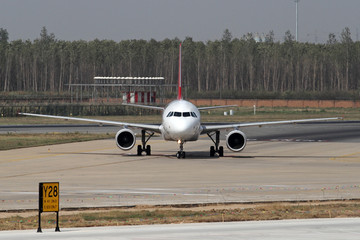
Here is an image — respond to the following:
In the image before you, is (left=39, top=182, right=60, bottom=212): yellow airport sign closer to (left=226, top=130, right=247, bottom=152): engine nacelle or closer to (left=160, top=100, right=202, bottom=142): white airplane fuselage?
(left=160, top=100, right=202, bottom=142): white airplane fuselage

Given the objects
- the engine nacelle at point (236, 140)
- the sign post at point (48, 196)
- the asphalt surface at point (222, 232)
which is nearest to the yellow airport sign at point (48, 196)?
the sign post at point (48, 196)

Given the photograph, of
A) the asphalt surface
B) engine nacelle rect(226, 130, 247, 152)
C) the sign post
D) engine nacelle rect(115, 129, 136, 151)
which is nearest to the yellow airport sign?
the sign post

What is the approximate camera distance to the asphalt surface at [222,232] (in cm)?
1880

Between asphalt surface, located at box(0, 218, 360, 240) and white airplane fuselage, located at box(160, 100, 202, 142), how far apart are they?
20.8 m

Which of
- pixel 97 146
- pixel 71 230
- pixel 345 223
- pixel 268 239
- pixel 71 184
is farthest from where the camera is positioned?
pixel 97 146

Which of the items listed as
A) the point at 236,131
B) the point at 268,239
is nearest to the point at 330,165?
the point at 236,131

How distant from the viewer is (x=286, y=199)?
2642 centimetres

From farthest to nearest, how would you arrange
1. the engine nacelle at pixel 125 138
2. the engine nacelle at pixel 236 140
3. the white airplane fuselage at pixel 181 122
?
the engine nacelle at pixel 125 138 → the engine nacelle at pixel 236 140 → the white airplane fuselage at pixel 181 122

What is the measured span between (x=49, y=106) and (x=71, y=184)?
71.6m

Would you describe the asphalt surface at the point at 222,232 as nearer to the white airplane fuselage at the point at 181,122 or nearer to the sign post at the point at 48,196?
the sign post at the point at 48,196

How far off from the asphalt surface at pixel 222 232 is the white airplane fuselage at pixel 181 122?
20.8 m

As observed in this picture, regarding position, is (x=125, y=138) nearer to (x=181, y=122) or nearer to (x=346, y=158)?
(x=181, y=122)

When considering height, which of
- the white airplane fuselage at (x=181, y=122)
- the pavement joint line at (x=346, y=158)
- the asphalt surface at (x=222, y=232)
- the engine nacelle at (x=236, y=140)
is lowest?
the asphalt surface at (x=222, y=232)

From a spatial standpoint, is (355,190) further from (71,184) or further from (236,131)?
(236,131)
